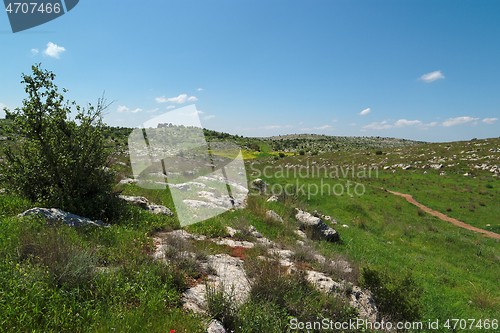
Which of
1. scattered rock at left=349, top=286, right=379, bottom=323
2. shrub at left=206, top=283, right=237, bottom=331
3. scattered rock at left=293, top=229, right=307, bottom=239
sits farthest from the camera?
scattered rock at left=293, top=229, right=307, bottom=239

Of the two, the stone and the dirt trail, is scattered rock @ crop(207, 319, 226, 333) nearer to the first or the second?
the stone

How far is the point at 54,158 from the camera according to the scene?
9820 mm

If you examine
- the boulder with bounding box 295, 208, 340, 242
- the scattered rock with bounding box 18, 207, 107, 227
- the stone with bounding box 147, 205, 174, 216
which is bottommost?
the boulder with bounding box 295, 208, 340, 242

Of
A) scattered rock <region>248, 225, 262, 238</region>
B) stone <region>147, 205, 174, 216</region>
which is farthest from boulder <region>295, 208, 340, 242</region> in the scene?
stone <region>147, 205, 174, 216</region>

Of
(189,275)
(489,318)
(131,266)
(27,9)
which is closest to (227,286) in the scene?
(189,275)

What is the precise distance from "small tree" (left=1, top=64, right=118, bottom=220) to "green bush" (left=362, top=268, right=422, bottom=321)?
914 cm

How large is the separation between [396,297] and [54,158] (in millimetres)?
11494

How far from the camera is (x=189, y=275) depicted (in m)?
7.03

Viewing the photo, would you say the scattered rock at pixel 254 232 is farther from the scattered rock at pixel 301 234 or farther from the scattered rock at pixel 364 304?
the scattered rock at pixel 364 304

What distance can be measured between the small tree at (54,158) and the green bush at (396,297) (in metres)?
9.14

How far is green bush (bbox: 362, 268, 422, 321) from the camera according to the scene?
25.4 feet

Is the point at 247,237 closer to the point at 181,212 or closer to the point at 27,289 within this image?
the point at 181,212

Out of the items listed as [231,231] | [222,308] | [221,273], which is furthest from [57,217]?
[231,231]

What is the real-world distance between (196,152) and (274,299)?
36679mm
